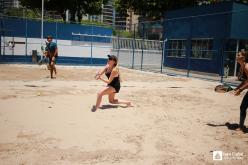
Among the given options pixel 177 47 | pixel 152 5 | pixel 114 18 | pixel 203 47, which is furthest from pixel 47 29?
pixel 114 18

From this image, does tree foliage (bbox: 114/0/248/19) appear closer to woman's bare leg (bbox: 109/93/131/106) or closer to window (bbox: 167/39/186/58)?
window (bbox: 167/39/186/58)

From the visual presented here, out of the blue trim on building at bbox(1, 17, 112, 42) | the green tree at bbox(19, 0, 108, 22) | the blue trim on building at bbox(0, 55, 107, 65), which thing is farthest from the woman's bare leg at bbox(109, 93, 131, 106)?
the green tree at bbox(19, 0, 108, 22)

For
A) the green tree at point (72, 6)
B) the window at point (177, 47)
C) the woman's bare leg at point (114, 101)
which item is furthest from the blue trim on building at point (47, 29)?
the woman's bare leg at point (114, 101)

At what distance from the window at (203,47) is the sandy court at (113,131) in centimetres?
1319

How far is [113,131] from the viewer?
20.5 feet

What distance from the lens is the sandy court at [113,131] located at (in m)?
4.86

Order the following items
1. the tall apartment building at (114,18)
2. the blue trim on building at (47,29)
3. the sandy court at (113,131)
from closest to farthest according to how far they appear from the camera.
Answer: the sandy court at (113,131)
the blue trim on building at (47,29)
the tall apartment building at (114,18)

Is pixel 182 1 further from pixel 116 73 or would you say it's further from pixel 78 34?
pixel 116 73

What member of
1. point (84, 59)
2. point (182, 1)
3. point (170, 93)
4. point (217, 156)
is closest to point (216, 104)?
point (170, 93)

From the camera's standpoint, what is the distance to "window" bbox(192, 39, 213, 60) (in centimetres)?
2295

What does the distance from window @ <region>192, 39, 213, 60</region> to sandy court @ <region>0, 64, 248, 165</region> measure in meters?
13.2

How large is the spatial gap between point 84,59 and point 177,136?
2308 centimetres

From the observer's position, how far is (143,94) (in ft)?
37.3

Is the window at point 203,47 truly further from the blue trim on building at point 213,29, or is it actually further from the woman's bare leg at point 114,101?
the woman's bare leg at point 114,101
